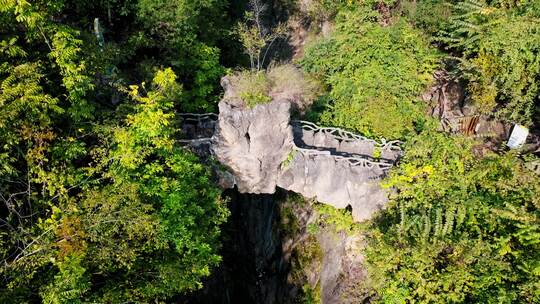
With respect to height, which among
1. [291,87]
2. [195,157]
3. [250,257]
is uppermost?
[291,87]

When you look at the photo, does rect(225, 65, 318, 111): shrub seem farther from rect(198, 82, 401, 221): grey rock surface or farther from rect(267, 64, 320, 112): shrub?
rect(198, 82, 401, 221): grey rock surface

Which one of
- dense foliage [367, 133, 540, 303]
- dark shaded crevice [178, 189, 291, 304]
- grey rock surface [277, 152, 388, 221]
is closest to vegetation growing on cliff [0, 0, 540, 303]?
dense foliage [367, 133, 540, 303]

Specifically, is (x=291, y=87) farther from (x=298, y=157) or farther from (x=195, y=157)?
(x=195, y=157)

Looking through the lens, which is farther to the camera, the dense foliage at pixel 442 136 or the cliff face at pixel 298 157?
the cliff face at pixel 298 157

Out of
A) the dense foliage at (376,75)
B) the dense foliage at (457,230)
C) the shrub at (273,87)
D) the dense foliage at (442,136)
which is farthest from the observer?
the dense foliage at (376,75)

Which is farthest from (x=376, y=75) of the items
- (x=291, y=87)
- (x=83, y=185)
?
(x=83, y=185)

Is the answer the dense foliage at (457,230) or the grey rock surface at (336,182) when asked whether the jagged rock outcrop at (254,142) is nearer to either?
the grey rock surface at (336,182)

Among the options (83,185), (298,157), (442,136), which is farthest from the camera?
(298,157)

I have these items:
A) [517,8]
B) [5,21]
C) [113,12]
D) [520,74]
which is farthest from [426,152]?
[113,12]

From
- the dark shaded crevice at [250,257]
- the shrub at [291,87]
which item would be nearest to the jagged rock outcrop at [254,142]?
the shrub at [291,87]

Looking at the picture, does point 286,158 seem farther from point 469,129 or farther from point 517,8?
point 517,8

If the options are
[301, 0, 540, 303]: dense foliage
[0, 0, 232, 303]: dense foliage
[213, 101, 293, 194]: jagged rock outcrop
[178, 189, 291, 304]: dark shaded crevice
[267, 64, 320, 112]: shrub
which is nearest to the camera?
[0, 0, 232, 303]: dense foliage
